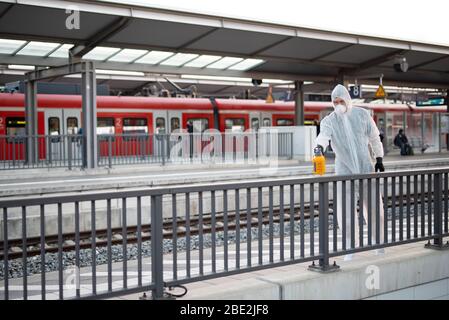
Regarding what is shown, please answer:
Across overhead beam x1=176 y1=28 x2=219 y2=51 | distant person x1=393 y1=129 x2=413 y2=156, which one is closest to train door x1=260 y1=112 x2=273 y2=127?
distant person x1=393 y1=129 x2=413 y2=156

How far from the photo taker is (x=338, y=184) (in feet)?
18.4

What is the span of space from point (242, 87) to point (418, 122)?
8.37 meters

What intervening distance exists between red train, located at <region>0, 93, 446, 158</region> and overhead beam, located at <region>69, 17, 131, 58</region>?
10.0ft

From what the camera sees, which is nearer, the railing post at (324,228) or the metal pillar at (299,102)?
the railing post at (324,228)

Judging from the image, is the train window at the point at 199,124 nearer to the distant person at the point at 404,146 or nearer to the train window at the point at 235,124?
the train window at the point at 235,124

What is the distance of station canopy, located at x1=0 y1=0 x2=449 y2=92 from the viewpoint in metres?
14.1

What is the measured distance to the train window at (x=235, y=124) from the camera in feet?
88.3

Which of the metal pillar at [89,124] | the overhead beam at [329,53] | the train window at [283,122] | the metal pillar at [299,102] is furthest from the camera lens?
the train window at [283,122]

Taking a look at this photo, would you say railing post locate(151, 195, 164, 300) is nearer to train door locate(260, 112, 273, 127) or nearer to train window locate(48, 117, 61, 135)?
train window locate(48, 117, 61, 135)

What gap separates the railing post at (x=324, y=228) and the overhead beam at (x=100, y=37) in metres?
10.5

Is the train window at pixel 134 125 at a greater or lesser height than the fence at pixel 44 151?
greater

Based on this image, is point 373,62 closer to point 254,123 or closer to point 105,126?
point 254,123

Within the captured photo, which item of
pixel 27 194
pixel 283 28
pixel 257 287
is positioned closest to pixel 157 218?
pixel 257 287

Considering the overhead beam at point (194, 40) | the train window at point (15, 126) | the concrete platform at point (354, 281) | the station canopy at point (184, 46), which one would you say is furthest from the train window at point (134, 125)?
the concrete platform at point (354, 281)
